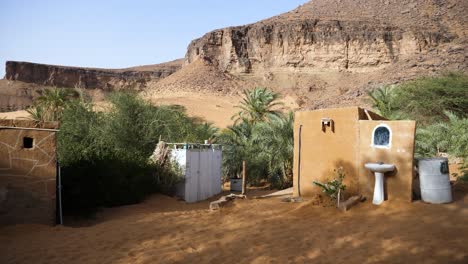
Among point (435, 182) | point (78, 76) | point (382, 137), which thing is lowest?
point (435, 182)

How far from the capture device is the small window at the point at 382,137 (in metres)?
8.45

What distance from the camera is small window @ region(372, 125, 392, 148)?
8.45 m

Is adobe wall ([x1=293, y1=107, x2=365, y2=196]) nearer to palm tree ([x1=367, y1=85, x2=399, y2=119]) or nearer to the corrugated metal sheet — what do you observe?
the corrugated metal sheet

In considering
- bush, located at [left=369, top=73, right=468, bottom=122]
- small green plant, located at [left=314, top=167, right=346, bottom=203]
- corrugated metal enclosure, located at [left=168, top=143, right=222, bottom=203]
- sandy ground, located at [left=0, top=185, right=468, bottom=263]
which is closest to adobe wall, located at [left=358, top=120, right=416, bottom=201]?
sandy ground, located at [left=0, top=185, right=468, bottom=263]

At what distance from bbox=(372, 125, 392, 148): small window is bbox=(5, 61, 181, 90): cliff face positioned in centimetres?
7187

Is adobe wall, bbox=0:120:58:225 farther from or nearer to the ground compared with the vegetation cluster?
nearer to the ground

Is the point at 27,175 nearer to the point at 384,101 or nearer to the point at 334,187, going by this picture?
the point at 334,187

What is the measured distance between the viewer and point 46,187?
8469 millimetres

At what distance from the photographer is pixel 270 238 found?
266 inches

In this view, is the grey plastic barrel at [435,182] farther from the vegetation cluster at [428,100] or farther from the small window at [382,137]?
the vegetation cluster at [428,100]

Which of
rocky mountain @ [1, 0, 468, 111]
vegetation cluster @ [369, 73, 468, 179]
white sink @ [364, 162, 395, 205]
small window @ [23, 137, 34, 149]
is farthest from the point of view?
rocky mountain @ [1, 0, 468, 111]

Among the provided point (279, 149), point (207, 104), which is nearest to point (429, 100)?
point (279, 149)

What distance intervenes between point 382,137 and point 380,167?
31.0 inches

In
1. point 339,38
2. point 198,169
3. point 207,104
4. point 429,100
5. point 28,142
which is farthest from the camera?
point 339,38
